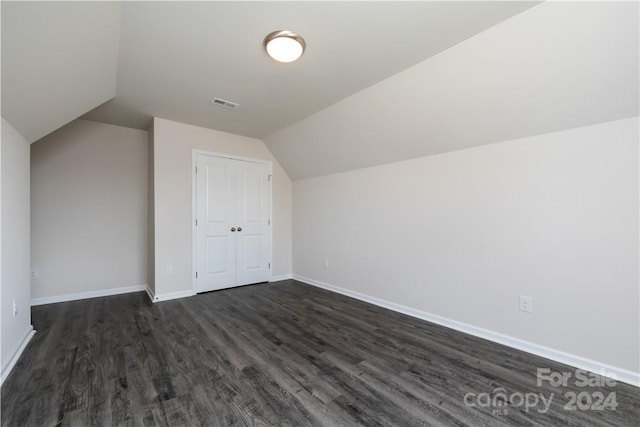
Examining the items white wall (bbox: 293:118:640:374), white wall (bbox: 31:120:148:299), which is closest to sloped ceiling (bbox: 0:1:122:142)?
white wall (bbox: 31:120:148:299)

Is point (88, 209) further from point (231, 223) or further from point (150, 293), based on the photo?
point (231, 223)

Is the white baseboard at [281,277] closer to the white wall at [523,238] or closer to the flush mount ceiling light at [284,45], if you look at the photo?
the white wall at [523,238]

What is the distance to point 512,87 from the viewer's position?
2025 mm

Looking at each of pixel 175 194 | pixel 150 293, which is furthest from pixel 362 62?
pixel 150 293

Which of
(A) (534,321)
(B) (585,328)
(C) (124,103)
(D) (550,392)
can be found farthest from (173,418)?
(C) (124,103)

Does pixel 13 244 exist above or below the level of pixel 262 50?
below

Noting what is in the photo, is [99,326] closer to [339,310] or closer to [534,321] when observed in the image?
[339,310]

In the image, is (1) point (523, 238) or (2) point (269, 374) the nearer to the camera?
(2) point (269, 374)

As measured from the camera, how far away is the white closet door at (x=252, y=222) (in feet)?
14.0

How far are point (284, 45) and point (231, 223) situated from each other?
284cm

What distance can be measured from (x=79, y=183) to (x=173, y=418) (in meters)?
3.59

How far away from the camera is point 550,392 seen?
1720 mm

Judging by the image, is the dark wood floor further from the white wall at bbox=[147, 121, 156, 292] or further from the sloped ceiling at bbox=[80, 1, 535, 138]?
the sloped ceiling at bbox=[80, 1, 535, 138]

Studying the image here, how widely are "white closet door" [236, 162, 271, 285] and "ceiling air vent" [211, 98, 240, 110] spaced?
1.21 m
